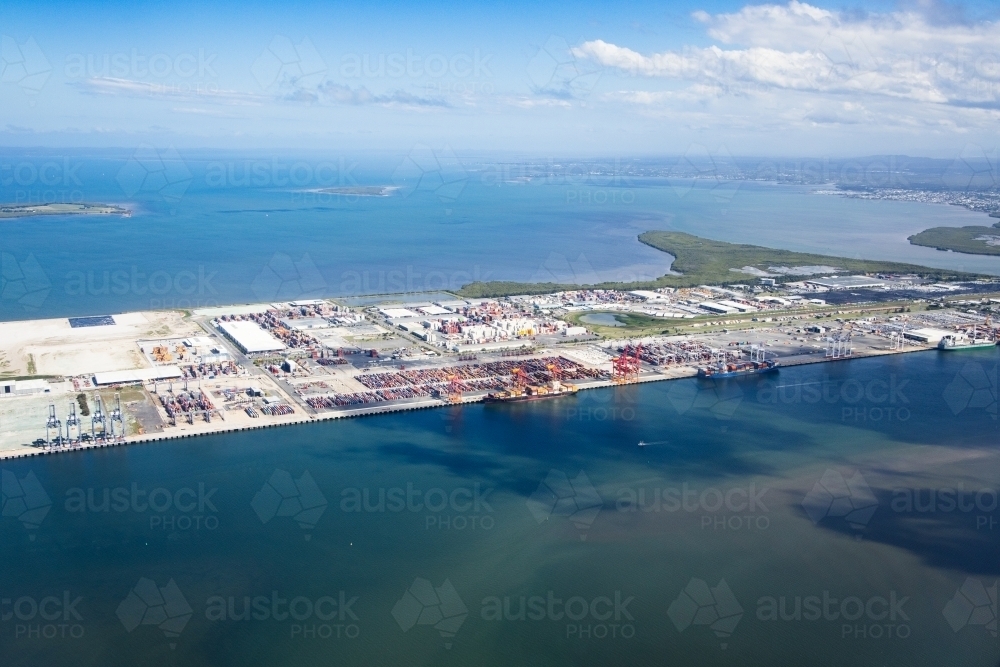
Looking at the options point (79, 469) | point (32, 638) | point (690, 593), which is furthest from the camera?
point (79, 469)

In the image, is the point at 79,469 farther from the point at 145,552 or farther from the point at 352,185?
the point at 352,185

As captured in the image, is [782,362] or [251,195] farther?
[251,195]

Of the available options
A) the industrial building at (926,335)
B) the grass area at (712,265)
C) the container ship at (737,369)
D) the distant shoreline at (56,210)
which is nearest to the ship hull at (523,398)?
the container ship at (737,369)

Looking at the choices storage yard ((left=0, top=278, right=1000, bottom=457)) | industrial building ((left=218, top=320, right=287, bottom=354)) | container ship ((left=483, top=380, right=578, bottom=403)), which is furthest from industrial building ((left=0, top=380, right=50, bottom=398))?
container ship ((left=483, top=380, right=578, bottom=403))

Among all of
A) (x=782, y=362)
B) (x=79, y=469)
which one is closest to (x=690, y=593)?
(x=79, y=469)

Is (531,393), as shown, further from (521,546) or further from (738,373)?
(521,546)

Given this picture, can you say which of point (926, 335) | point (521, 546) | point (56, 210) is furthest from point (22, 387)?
point (56, 210)

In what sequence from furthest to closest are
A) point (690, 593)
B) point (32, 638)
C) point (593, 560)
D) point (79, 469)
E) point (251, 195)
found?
point (251, 195) < point (79, 469) < point (593, 560) < point (690, 593) < point (32, 638)
